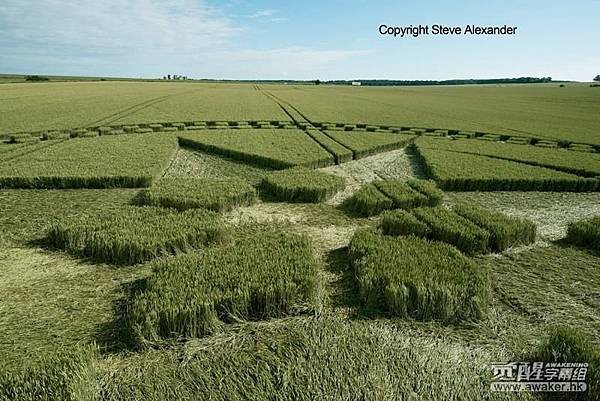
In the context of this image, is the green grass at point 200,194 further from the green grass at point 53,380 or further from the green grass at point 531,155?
the green grass at point 531,155

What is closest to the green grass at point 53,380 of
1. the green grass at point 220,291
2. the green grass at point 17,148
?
the green grass at point 220,291

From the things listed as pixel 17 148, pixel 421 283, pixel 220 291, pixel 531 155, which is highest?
pixel 531 155

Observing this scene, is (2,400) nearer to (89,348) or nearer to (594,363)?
(89,348)

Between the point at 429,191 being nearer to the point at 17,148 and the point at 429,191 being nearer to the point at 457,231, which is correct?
the point at 457,231

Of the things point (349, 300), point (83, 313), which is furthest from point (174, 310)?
point (349, 300)

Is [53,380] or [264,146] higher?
[264,146]

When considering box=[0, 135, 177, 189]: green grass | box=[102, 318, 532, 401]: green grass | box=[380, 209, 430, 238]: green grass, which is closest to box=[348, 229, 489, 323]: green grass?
box=[102, 318, 532, 401]: green grass

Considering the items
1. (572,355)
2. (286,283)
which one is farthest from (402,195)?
(572,355)
